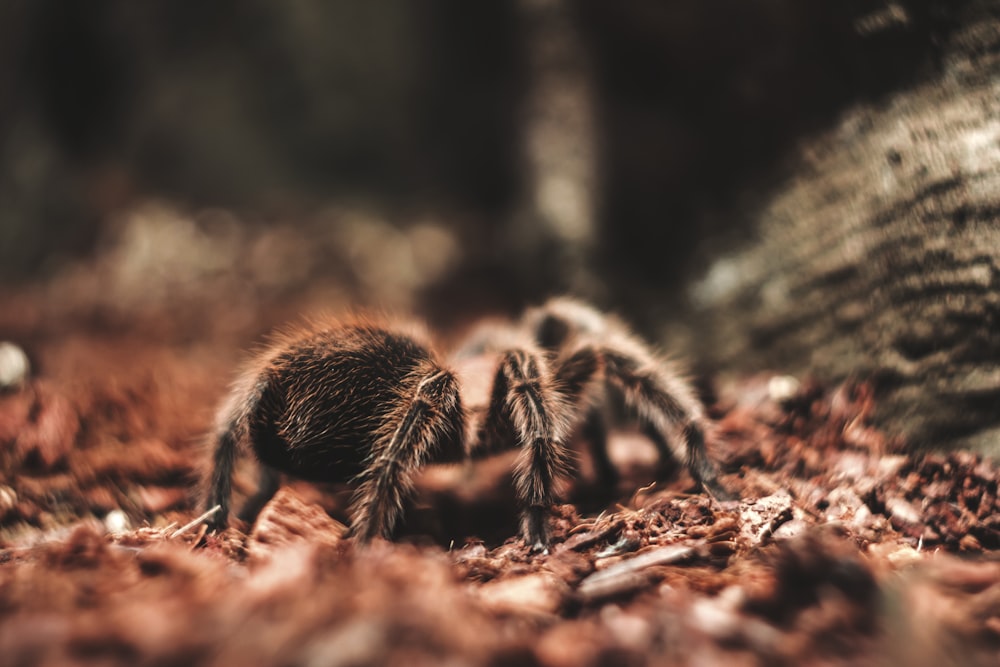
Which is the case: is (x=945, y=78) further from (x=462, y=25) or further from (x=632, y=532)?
(x=462, y=25)

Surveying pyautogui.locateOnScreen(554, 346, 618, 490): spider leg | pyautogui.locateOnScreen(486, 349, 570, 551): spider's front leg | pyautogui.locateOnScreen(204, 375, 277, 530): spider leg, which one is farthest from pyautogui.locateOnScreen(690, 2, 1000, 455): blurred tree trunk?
pyautogui.locateOnScreen(204, 375, 277, 530): spider leg

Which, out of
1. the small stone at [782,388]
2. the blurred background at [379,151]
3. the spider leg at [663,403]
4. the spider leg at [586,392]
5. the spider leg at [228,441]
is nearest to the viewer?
the spider leg at [228,441]

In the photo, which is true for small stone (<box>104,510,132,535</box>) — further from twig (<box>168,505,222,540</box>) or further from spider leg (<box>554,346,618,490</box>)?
spider leg (<box>554,346,618,490</box>)

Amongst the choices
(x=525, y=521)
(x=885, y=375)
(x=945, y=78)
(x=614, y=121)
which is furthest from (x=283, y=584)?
(x=614, y=121)

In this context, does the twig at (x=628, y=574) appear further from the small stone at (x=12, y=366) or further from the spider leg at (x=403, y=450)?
the small stone at (x=12, y=366)

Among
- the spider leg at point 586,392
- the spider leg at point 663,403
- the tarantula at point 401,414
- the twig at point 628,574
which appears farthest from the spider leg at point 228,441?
the spider leg at point 663,403

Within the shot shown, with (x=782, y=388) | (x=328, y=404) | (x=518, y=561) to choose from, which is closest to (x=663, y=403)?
(x=782, y=388)
